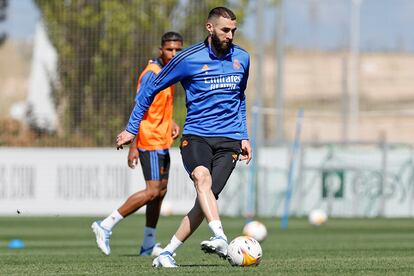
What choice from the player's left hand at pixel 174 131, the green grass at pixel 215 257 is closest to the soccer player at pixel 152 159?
the player's left hand at pixel 174 131

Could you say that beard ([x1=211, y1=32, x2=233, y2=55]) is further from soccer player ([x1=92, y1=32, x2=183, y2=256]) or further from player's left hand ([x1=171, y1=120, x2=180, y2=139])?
player's left hand ([x1=171, y1=120, x2=180, y2=139])

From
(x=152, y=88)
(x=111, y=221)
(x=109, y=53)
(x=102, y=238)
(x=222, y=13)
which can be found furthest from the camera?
(x=109, y=53)

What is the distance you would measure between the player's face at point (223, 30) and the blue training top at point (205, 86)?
173 millimetres

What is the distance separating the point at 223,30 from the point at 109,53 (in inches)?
723

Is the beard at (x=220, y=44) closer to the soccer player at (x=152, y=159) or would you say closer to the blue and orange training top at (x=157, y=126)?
the soccer player at (x=152, y=159)

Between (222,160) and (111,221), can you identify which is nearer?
(222,160)

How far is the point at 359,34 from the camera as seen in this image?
27.9m

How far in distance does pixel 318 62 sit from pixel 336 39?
42.5 inches

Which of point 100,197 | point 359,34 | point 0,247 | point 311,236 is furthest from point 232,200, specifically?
point 0,247

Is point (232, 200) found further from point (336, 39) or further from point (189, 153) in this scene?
point (189, 153)

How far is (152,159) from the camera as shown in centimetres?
1310

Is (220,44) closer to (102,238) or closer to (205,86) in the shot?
(205,86)

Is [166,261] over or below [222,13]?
below

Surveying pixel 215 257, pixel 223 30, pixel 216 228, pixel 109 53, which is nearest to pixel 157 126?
pixel 215 257
